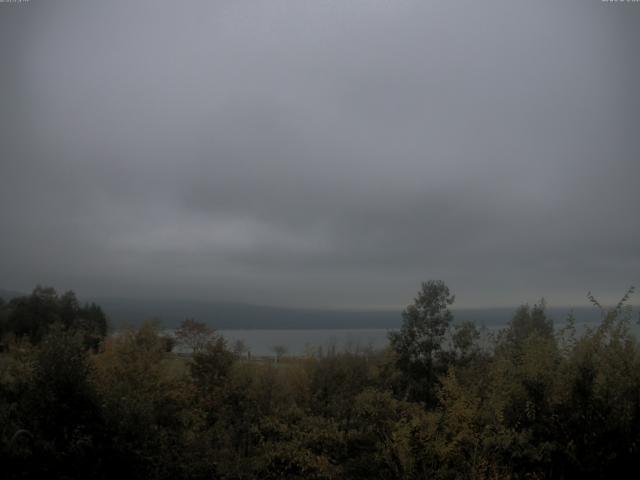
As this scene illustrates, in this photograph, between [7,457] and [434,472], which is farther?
[434,472]

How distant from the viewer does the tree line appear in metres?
11.1

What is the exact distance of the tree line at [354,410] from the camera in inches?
438

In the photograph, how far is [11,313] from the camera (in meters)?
42.4

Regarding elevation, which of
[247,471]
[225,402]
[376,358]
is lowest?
[247,471]

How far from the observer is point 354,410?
47.8ft

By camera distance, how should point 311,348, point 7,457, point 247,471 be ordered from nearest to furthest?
point 7,457 < point 247,471 < point 311,348

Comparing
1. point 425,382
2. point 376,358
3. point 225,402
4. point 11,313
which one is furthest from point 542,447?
point 11,313

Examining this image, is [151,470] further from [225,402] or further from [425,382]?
[425,382]

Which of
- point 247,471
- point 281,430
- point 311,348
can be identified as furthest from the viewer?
point 311,348

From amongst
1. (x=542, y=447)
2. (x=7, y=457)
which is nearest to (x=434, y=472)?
(x=542, y=447)

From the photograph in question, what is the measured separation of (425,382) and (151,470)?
8.61 meters

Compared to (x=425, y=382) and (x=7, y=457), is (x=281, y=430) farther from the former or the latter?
(x=7, y=457)

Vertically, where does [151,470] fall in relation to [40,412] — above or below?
below

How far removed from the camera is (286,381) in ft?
55.5
